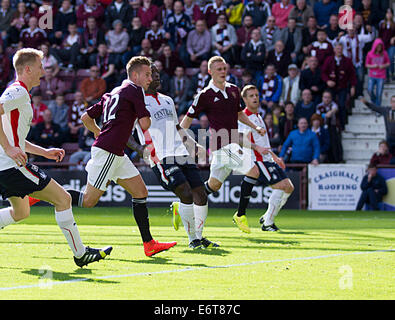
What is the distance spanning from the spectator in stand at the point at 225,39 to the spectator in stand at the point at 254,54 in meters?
0.65

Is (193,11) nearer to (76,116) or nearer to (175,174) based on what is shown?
(76,116)

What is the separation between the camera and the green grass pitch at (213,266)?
6.21 metres

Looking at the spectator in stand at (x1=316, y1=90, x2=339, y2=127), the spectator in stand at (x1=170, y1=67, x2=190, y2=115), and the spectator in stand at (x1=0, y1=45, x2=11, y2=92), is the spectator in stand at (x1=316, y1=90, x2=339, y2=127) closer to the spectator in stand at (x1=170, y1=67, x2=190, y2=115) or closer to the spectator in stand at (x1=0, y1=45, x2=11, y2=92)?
the spectator in stand at (x1=170, y1=67, x2=190, y2=115)

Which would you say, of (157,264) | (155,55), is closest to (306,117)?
(155,55)

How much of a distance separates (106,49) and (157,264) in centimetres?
1601

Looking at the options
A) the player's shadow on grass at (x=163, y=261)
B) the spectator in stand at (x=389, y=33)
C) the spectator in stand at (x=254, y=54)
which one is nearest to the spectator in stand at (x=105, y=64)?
the spectator in stand at (x=254, y=54)

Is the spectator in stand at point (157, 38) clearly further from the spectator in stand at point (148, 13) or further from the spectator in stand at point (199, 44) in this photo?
the spectator in stand at point (199, 44)

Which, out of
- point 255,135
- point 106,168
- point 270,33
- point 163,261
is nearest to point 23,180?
point 106,168

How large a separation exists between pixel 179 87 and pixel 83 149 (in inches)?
128

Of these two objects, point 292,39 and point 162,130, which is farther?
point 292,39

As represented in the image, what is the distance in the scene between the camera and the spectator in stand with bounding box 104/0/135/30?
2394 centimetres

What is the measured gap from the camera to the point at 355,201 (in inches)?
766

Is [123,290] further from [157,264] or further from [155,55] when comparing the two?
[155,55]

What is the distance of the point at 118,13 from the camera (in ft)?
78.9
